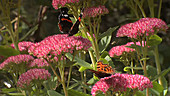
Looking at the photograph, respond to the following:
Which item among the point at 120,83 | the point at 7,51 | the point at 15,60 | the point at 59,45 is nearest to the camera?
the point at 120,83

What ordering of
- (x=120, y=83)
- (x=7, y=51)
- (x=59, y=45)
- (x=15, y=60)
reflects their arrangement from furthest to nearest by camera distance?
(x=7, y=51) < (x=15, y=60) < (x=59, y=45) < (x=120, y=83)

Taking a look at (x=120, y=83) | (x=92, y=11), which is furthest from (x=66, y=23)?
(x=120, y=83)

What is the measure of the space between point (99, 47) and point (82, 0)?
30 centimetres

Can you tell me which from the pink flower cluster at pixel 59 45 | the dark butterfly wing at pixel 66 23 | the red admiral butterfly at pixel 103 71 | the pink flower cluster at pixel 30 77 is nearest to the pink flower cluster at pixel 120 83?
the red admiral butterfly at pixel 103 71

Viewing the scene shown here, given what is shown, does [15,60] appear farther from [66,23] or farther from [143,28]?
[143,28]

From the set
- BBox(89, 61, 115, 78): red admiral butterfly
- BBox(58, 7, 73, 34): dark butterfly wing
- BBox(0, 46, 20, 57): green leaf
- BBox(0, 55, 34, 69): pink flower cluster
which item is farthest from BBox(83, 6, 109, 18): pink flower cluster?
BBox(0, 46, 20, 57): green leaf

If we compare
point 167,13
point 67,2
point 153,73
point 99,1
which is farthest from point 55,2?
point 167,13

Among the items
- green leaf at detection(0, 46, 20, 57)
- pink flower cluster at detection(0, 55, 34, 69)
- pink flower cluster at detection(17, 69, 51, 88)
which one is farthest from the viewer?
green leaf at detection(0, 46, 20, 57)

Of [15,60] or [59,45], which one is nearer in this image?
[59,45]

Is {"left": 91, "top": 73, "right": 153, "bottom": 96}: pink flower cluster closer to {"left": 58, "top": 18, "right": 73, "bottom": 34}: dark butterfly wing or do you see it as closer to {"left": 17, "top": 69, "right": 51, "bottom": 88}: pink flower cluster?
{"left": 17, "top": 69, "right": 51, "bottom": 88}: pink flower cluster

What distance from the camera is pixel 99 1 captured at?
1481mm

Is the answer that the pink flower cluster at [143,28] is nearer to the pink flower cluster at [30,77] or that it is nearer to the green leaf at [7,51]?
the pink flower cluster at [30,77]

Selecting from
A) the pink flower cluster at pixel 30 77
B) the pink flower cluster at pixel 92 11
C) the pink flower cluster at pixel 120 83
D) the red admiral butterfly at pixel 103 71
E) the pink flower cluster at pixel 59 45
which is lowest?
the pink flower cluster at pixel 30 77

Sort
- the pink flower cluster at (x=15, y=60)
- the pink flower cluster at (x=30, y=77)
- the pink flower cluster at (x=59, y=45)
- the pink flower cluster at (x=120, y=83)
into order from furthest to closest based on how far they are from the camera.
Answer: the pink flower cluster at (x=15, y=60) < the pink flower cluster at (x=30, y=77) < the pink flower cluster at (x=59, y=45) < the pink flower cluster at (x=120, y=83)
